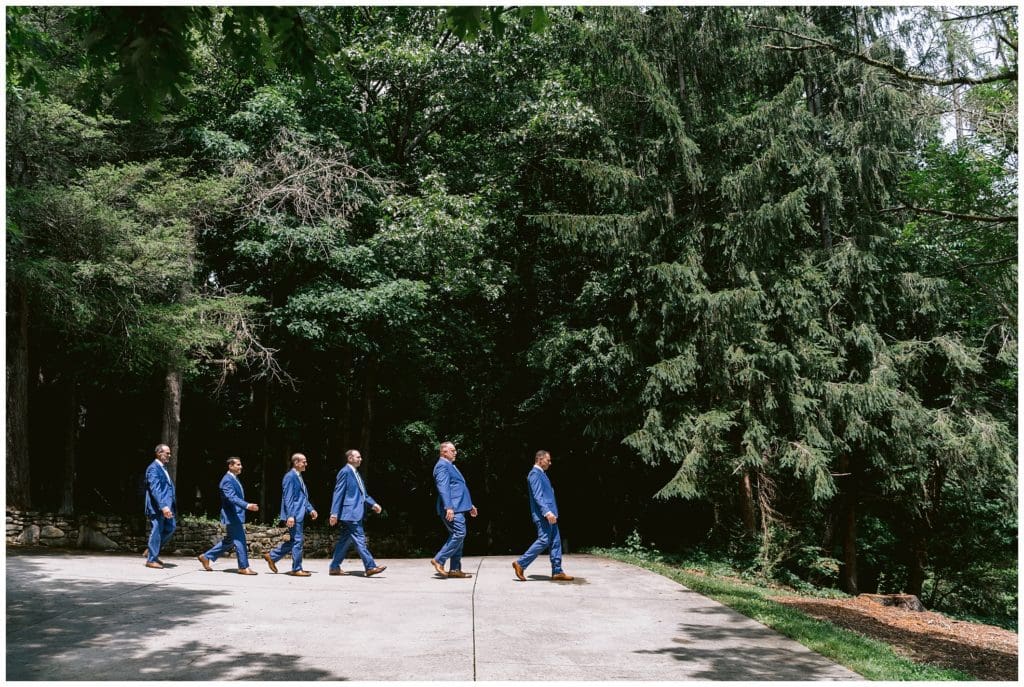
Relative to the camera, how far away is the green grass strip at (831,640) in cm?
693

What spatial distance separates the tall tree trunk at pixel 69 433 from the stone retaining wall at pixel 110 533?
3.83 meters

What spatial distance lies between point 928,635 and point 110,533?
14627 millimetres

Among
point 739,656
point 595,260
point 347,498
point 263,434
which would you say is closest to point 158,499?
point 347,498

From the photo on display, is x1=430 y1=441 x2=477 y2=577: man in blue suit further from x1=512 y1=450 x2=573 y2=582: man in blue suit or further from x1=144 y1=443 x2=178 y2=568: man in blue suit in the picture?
x1=144 y1=443 x2=178 y2=568: man in blue suit

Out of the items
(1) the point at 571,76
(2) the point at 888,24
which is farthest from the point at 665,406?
(2) the point at 888,24

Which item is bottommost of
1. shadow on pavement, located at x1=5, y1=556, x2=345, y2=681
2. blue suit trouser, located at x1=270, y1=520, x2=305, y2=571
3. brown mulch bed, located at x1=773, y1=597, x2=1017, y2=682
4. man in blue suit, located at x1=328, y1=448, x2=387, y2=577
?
brown mulch bed, located at x1=773, y1=597, x2=1017, y2=682

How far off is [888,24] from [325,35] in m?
18.6

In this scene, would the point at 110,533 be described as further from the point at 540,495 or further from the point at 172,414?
the point at 540,495

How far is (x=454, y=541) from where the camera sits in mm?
11656

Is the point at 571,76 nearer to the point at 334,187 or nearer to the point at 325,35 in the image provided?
the point at 334,187

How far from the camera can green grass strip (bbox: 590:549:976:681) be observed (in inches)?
273

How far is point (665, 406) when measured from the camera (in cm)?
1803

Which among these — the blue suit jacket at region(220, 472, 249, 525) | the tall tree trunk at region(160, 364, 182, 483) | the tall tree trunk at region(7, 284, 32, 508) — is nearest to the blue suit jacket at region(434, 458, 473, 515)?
the blue suit jacket at region(220, 472, 249, 525)

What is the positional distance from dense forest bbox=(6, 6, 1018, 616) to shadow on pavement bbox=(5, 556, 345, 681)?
22.6ft
